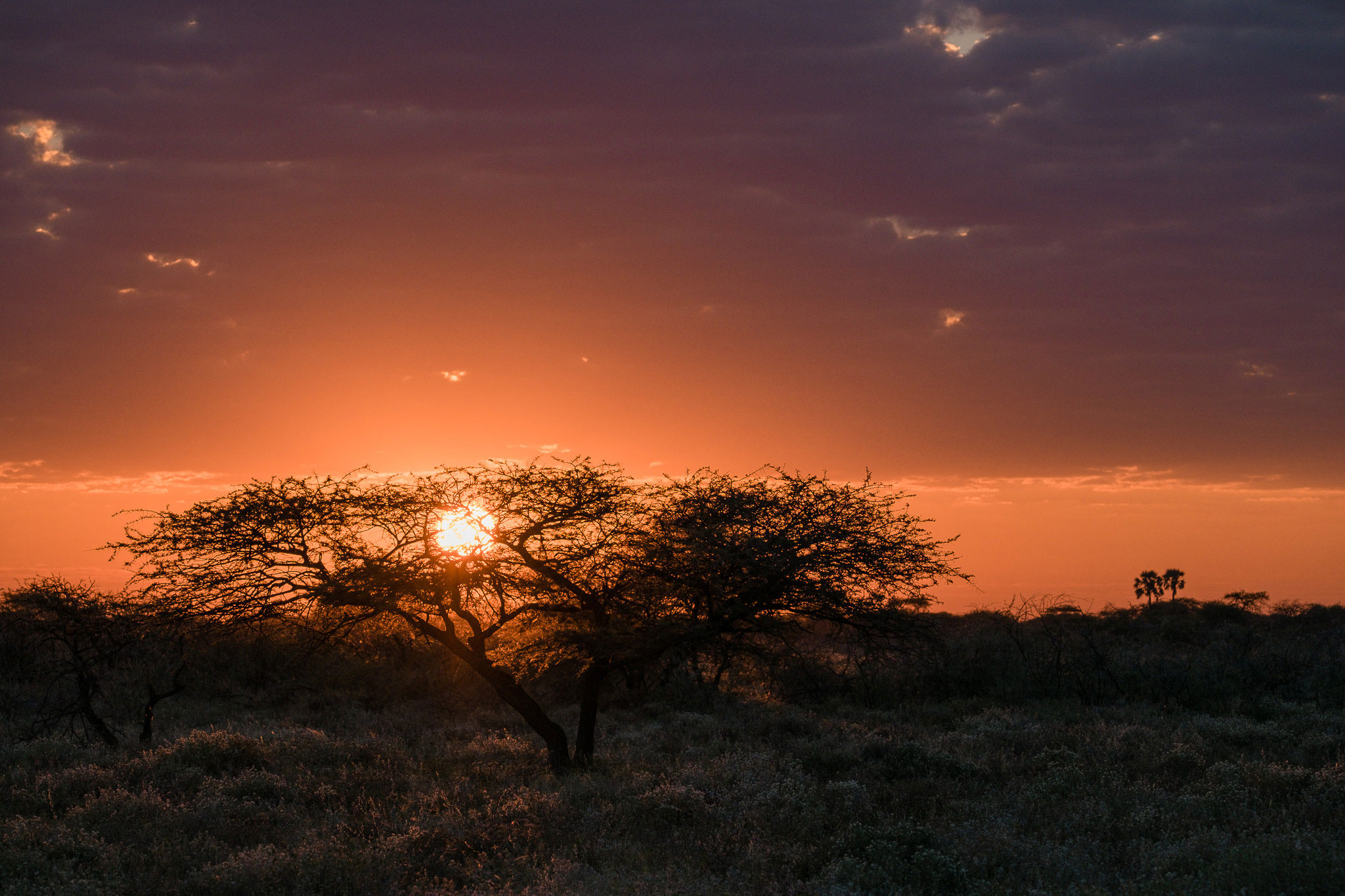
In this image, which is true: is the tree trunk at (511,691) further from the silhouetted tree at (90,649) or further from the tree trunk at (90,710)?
the tree trunk at (90,710)

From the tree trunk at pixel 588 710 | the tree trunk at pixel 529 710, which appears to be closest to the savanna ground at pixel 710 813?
the tree trunk at pixel 529 710

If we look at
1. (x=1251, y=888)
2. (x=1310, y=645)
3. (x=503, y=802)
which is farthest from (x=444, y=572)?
(x=1310, y=645)

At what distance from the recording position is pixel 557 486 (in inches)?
727

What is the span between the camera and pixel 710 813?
1361 centimetres

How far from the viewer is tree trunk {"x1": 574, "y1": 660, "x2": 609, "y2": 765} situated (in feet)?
61.8

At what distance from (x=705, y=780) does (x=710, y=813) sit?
2502mm

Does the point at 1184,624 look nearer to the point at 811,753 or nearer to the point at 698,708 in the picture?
the point at 698,708

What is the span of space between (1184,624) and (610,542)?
4206 centimetres

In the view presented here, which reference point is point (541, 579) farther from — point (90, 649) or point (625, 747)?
point (90, 649)

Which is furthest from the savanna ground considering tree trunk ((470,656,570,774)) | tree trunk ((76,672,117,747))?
tree trunk ((470,656,570,774))

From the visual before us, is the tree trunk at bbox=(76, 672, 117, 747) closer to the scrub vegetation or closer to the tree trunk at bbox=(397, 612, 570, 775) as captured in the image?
the scrub vegetation

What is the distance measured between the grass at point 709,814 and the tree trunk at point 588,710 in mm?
539

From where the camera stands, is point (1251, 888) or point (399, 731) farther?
point (399, 731)

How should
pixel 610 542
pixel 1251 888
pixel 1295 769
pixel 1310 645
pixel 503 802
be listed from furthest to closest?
1. pixel 1310 645
2. pixel 610 542
3. pixel 1295 769
4. pixel 503 802
5. pixel 1251 888
